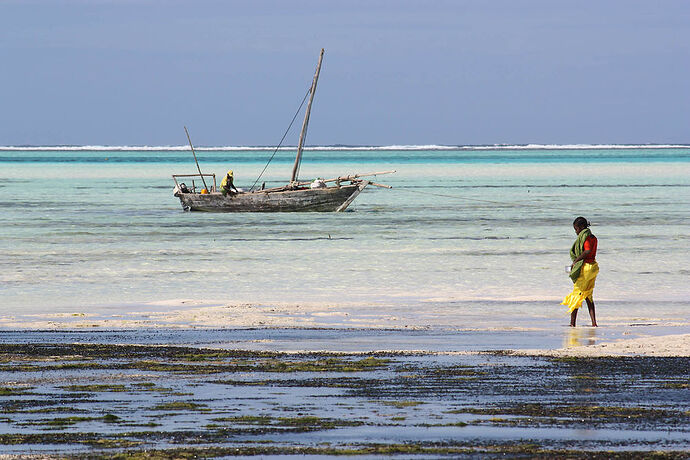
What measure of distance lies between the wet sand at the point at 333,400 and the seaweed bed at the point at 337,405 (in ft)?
0.05

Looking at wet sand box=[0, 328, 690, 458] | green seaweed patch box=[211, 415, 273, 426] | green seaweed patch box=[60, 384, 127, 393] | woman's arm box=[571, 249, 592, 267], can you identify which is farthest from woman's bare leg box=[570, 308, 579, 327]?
green seaweed patch box=[211, 415, 273, 426]

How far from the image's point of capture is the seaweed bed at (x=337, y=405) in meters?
7.10

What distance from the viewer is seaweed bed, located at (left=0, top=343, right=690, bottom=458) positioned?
7.10 metres

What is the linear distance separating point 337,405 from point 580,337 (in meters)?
4.69

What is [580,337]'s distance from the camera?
12.3 metres

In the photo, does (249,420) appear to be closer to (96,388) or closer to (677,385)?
(96,388)

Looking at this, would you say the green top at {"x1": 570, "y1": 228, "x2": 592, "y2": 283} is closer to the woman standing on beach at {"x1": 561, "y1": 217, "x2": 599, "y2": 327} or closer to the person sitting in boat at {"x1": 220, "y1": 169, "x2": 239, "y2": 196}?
the woman standing on beach at {"x1": 561, "y1": 217, "x2": 599, "y2": 327}

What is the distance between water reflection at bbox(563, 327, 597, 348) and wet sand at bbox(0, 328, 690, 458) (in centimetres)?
34

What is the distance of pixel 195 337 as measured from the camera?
12.4m

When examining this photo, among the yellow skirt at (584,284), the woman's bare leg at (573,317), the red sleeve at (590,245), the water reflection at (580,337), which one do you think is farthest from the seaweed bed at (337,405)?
the red sleeve at (590,245)

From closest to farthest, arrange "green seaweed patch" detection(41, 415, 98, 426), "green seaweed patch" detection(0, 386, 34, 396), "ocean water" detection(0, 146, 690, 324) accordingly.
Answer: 1. "green seaweed patch" detection(41, 415, 98, 426)
2. "green seaweed patch" detection(0, 386, 34, 396)
3. "ocean water" detection(0, 146, 690, 324)

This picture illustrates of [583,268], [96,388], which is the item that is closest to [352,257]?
[583,268]

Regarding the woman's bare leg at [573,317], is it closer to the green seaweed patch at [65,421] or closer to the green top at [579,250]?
the green top at [579,250]

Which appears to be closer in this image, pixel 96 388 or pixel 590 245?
pixel 96 388
